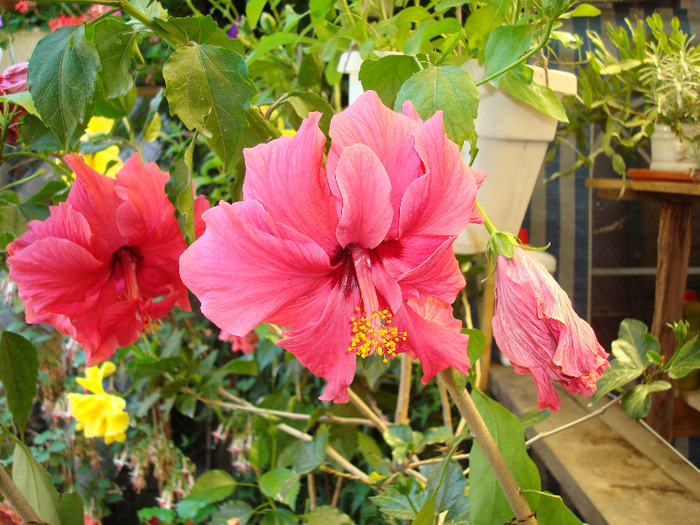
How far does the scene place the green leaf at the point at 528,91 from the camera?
1.36 ft

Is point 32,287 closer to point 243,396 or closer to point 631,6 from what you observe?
point 631,6

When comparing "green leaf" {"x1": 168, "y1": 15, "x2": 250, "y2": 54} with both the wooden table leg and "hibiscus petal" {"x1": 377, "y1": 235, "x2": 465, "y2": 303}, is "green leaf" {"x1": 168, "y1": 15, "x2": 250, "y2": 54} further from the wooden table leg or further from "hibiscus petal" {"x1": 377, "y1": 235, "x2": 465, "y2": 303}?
the wooden table leg

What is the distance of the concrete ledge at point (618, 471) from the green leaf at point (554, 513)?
381mm

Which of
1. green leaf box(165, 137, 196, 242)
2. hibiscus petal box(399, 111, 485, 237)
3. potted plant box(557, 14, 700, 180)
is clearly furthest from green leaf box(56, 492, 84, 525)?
potted plant box(557, 14, 700, 180)

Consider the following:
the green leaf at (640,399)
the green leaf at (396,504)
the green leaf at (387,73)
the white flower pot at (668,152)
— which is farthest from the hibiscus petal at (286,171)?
the white flower pot at (668,152)

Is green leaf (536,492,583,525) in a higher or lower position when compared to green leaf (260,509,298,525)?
higher

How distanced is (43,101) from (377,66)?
0.63 feet

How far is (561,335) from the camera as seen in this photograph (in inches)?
10.8

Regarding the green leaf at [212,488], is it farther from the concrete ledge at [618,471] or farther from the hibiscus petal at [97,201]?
the hibiscus petal at [97,201]

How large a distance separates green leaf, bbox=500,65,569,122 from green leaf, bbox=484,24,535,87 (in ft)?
0.20

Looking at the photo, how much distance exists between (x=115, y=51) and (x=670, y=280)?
0.89m

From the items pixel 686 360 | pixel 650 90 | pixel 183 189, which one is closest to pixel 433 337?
pixel 183 189

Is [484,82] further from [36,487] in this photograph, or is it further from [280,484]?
[280,484]

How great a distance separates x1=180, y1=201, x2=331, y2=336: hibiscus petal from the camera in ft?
0.82
